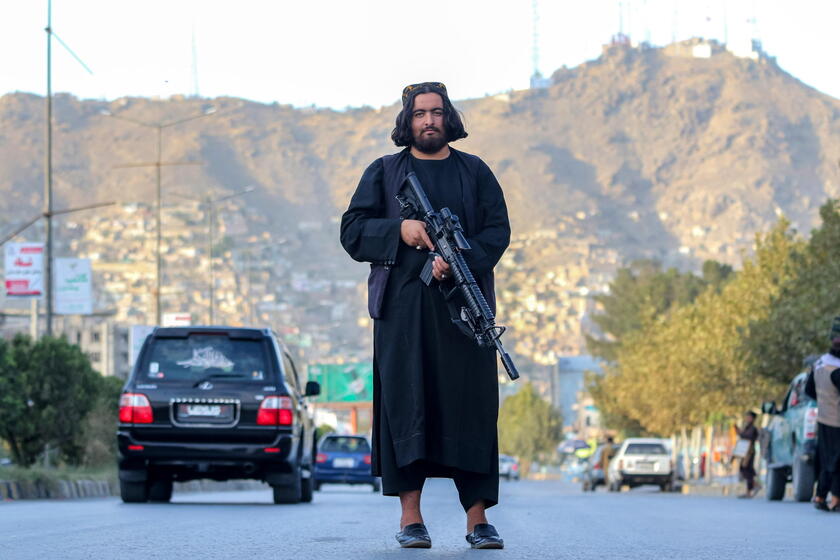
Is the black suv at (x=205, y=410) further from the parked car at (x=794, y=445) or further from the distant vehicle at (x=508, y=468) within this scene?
the distant vehicle at (x=508, y=468)

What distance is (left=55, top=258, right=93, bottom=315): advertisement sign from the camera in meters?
46.5

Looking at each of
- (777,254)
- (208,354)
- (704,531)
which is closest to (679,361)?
(777,254)

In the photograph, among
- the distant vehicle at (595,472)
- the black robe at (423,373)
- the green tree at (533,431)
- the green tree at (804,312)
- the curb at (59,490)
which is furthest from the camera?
the green tree at (533,431)

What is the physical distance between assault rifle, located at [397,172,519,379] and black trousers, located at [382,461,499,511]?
1.92 ft

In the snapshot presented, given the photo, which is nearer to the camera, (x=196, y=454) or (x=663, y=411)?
(x=196, y=454)

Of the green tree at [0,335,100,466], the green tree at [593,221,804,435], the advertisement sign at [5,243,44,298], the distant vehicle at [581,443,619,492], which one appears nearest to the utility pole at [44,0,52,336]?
the advertisement sign at [5,243,44,298]

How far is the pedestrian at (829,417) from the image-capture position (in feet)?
57.9

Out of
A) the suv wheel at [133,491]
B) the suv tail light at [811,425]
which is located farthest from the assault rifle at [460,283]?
the suv tail light at [811,425]

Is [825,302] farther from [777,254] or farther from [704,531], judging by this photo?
[704,531]

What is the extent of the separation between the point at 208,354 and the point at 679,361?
47.0 metres

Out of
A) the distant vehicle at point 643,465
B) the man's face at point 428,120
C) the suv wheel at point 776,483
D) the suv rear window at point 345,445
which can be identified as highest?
the man's face at point 428,120

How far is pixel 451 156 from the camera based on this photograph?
9008 millimetres

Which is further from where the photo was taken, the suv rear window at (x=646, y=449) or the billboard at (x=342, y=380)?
the billboard at (x=342, y=380)

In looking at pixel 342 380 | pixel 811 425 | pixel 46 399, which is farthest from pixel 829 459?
pixel 342 380
